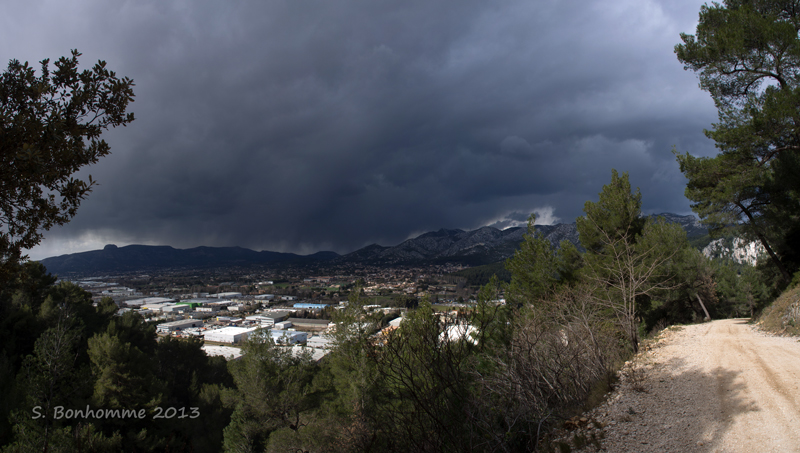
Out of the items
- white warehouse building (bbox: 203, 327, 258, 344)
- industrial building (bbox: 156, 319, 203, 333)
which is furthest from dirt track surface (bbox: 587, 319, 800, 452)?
industrial building (bbox: 156, 319, 203, 333)

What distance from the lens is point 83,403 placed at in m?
14.3

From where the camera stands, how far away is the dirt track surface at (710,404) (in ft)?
14.4

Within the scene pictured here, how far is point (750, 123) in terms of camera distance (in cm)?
1122

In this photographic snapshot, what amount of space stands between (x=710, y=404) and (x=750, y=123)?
11112mm

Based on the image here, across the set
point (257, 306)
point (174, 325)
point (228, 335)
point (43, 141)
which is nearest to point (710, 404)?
point (43, 141)

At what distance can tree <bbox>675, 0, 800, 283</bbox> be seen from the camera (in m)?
10.8

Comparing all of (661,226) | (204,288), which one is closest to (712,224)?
(661,226)

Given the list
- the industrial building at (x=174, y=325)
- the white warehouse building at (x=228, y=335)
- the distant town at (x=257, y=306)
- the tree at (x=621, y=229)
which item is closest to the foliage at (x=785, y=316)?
the tree at (x=621, y=229)

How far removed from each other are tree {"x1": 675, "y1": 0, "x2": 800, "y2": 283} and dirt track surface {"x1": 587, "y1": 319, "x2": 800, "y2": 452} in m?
6.33

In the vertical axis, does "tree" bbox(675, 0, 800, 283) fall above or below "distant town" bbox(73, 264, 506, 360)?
above

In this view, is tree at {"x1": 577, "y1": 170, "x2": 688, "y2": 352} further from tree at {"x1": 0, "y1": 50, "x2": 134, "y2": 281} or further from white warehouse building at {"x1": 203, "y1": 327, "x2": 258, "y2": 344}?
white warehouse building at {"x1": 203, "y1": 327, "x2": 258, "y2": 344}

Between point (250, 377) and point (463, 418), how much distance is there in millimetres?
15973

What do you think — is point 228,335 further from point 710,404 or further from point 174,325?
point 710,404

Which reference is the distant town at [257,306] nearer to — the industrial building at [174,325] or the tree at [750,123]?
the industrial building at [174,325]
